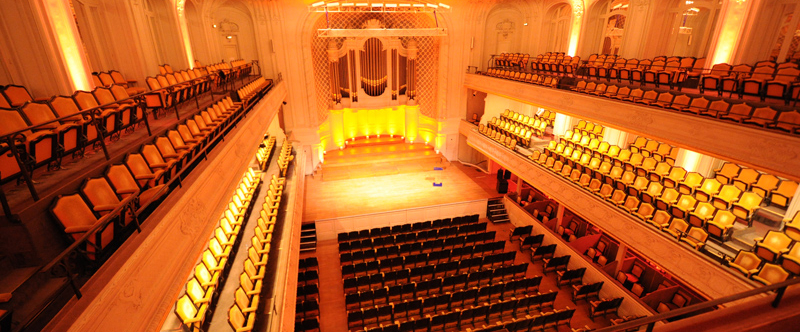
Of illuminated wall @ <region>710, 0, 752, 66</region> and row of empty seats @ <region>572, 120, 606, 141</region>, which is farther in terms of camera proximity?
row of empty seats @ <region>572, 120, 606, 141</region>

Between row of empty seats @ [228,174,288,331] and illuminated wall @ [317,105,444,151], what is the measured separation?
27.4 ft

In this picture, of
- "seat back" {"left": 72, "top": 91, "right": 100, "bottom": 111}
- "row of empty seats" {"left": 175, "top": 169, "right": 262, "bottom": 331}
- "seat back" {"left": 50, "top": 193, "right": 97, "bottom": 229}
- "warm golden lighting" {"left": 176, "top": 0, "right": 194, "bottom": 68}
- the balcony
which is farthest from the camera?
"warm golden lighting" {"left": 176, "top": 0, "right": 194, "bottom": 68}

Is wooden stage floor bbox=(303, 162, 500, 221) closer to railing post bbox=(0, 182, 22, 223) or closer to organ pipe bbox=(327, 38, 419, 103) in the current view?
organ pipe bbox=(327, 38, 419, 103)

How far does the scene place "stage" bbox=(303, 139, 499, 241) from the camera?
10.5 m

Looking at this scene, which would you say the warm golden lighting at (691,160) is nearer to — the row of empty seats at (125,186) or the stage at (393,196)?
the stage at (393,196)

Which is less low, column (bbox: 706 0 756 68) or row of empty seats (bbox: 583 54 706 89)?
column (bbox: 706 0 756 68)

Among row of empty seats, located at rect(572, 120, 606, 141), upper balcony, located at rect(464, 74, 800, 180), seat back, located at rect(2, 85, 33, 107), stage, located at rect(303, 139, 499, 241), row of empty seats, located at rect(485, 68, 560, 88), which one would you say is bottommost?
stage, located at rect(303, 139, 499, 241)

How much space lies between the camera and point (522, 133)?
1217cm

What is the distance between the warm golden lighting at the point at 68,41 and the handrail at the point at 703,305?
22.3 feet

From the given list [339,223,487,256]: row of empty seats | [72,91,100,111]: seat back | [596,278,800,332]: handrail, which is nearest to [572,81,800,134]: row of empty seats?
[339,223,487,256]: row of empty seats

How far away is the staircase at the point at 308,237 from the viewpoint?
969 cm

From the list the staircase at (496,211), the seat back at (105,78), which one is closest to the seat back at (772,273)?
the staircase at (496,211)

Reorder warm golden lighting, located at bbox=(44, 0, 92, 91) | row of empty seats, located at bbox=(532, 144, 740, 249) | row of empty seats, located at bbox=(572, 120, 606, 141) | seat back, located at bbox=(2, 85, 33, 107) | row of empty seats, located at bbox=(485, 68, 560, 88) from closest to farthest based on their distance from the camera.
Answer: seat back, located at bbox=(2, 85, 33, 107) < warm golden lighting, located at bbox=(44, 0, 92, 91) < row of empty seats, located at bbox=(532, 144, 740, 249) < row of empty seats, located at bbox=(485, 68, 560, 88) < row of empty seats, located at bbox=(572, 120, 606, 141)

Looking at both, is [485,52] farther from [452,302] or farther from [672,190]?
[452,302]
